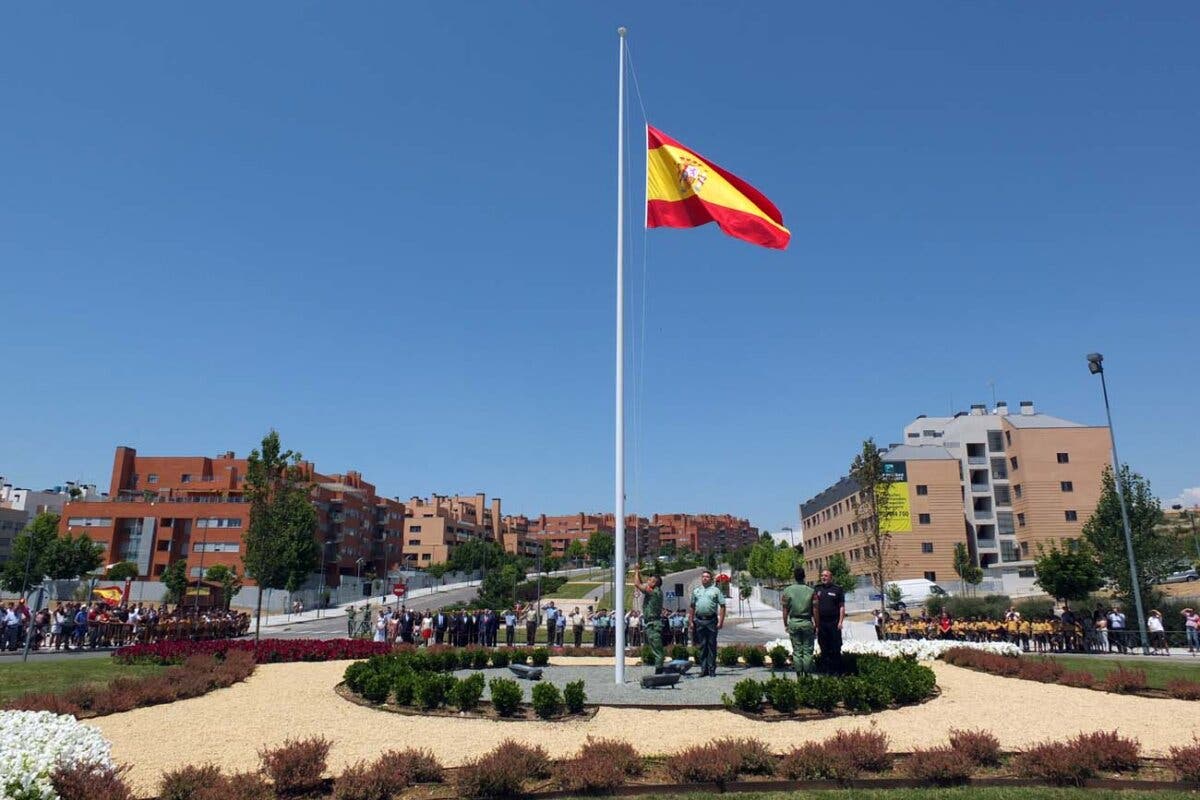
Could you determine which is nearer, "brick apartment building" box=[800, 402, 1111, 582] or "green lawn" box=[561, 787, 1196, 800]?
"green lawn" box=[561, 787, 1196, 800]

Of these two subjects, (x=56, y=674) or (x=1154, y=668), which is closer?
(x=56, y=674)

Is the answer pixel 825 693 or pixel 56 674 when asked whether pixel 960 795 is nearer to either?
pixel 825 693

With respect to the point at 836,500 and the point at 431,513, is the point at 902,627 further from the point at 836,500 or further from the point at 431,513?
the point at 431,513

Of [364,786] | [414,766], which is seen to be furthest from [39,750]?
[414,766]

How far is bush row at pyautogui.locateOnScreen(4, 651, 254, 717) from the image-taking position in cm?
1109

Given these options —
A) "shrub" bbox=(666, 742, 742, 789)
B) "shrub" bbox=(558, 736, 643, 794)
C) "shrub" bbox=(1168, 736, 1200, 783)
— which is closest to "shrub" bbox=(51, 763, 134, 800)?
"shrub" bbox=(558, 736, 643, 794)

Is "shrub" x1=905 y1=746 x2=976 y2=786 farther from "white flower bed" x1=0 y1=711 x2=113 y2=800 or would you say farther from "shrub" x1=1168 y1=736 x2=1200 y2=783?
"white flower bed" x1=0 y1=711 x2=113 y2=800

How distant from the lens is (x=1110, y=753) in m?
7.62

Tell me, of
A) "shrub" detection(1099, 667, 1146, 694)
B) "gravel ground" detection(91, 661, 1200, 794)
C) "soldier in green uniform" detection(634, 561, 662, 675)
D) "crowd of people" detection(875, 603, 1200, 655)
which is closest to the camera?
"gravel ground" detection(91, 661, 1200, 794)

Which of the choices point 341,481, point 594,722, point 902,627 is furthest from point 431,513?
point 594,722

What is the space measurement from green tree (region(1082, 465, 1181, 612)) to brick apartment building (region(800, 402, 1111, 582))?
33904 millimetres

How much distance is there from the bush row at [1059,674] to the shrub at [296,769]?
523 inches

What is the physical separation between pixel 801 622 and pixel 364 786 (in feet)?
28.3

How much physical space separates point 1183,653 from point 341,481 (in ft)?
322
